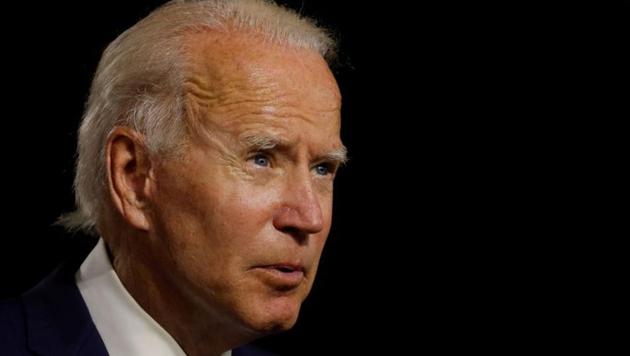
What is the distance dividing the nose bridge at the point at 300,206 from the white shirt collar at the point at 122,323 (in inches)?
17.5

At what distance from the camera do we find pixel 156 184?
9.05 feet

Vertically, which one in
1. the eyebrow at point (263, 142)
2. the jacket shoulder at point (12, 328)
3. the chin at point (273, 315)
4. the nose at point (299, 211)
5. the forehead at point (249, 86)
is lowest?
the jacket shoulder at point (12, 328)


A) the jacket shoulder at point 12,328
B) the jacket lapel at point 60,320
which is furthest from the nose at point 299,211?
the jacket shoulder at point 12,328

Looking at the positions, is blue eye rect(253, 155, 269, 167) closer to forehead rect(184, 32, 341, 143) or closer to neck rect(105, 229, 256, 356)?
forehead rect(184, 32, 341, 143)

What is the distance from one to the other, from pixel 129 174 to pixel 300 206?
45cm

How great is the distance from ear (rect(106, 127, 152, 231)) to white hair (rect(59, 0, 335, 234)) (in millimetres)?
34

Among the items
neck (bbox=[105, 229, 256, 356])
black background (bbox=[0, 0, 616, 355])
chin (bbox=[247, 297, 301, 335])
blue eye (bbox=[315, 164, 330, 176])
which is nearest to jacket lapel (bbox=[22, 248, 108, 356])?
neck (bbox=[105, 229, 256, 356])

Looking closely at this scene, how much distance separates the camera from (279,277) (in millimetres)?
2707

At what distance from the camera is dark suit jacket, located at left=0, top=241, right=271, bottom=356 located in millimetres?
2736

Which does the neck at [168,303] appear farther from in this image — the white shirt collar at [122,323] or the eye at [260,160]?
the eye at [260,160]

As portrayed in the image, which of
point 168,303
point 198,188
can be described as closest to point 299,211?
point 198,188

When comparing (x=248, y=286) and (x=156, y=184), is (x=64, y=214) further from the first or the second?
(x=248, y=286)

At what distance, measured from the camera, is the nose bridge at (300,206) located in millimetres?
2688

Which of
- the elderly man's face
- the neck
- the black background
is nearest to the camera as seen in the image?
the elderly man's face
